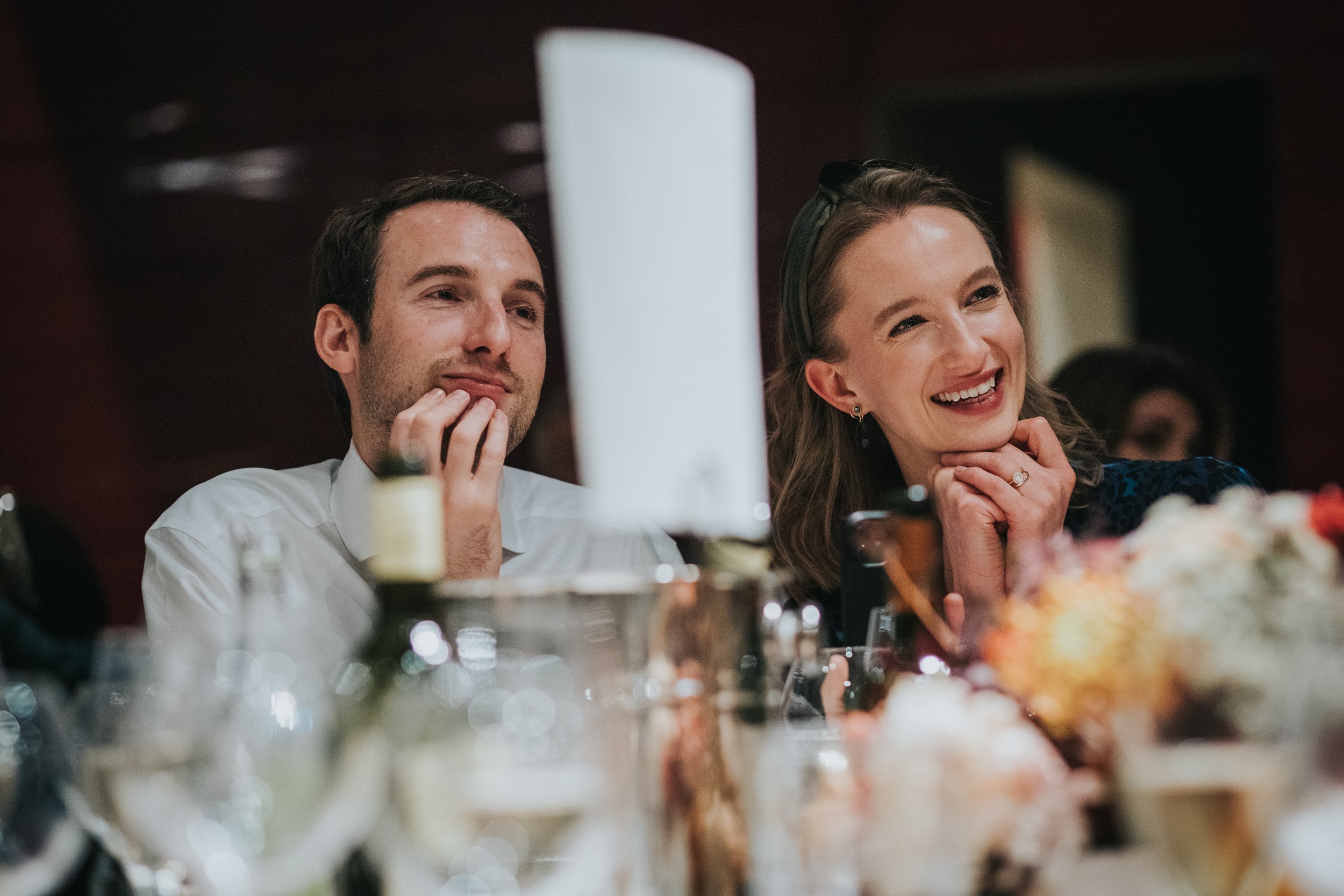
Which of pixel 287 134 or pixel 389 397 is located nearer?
pixel 389 397

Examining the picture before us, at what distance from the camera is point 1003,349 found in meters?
1.49

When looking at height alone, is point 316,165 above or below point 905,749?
above

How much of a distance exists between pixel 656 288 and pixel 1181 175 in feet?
5.30

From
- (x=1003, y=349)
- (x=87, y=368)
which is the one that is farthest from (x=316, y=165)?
(x=1003, y=349)

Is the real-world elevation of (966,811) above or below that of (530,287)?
below

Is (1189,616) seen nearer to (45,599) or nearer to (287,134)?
(45,599)

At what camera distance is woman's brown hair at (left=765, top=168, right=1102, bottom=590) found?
5.24ft

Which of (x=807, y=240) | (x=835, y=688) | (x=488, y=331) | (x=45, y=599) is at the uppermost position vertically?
(x=807, y=240)

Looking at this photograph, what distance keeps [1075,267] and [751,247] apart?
117 cm

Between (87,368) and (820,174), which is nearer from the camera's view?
(820,174)

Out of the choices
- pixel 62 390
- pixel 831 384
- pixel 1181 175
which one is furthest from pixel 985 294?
pixel 62 390

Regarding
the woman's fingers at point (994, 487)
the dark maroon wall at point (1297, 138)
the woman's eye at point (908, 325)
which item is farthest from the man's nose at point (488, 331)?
the dark maroon wall at point (1297, 138)

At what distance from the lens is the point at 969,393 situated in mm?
1480

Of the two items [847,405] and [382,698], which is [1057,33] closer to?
[847,405]
